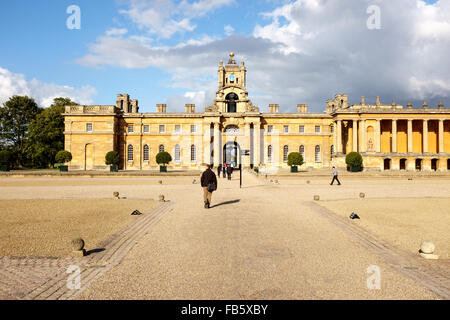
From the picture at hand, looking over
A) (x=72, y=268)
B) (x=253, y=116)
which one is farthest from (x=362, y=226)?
(x=253, y=116)

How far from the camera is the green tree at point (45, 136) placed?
162 ft

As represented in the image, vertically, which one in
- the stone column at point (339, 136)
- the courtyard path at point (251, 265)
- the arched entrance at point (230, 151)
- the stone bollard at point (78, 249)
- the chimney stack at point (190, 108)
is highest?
the chimney stack at point (190, 108)

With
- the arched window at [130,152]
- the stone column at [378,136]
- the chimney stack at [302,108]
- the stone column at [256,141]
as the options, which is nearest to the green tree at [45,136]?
the arched window at [130,152]

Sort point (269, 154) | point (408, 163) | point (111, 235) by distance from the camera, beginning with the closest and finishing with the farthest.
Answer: point (111, 235) < point (408, 163) < point (269, 154)

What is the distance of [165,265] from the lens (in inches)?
230

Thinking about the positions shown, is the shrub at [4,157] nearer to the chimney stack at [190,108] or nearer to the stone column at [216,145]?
the chimney stack at [190,108]

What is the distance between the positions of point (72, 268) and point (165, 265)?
1.81 meters

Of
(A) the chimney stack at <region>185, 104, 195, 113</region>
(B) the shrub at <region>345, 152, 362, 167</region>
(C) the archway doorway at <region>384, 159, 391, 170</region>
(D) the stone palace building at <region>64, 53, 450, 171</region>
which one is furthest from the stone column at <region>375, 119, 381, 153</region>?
(A) the chimney stack at <region>185, 104, 195, 113</region>

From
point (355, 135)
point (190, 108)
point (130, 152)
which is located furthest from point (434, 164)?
point (130, 152)

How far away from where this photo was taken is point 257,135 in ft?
166

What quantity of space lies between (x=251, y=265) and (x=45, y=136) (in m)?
54.9

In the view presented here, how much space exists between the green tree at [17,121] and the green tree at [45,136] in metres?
2.06

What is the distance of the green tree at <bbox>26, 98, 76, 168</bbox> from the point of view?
49438mm
